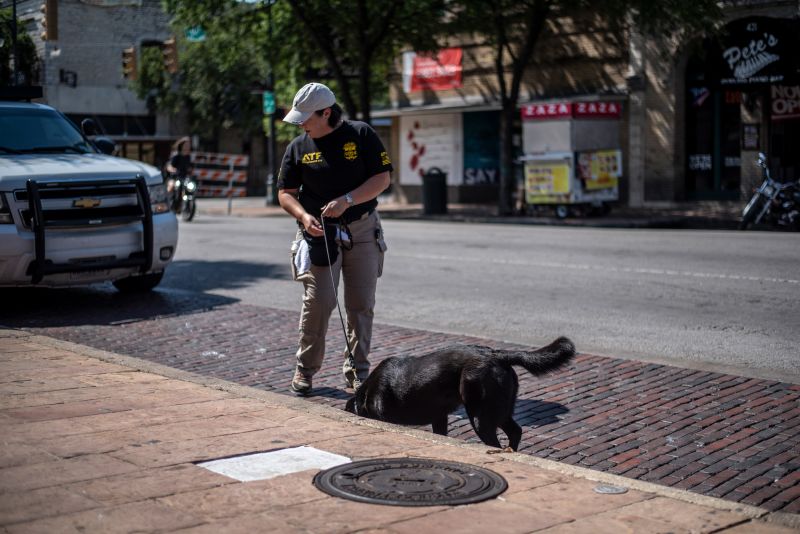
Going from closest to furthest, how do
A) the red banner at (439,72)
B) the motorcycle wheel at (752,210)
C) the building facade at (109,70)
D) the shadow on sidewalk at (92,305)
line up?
the shadow on sidewalk at (92,305)
the motorcycle wheel at (752,210)
the red banner at (439,72)
the building facade at (109,70)

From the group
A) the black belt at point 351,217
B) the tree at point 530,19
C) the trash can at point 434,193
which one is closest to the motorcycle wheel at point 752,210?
the tree at point 530,19

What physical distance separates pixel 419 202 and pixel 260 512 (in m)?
32.0

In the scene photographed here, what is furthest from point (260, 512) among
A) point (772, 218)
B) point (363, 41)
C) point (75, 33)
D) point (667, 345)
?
point (75, 33)

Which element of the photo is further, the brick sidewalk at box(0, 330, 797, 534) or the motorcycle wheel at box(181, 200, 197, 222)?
the motorcycle wheel at box(181, 200, 197, 222)

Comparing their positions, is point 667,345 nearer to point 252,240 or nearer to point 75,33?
point 252,240

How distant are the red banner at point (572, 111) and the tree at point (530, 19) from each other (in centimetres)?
121

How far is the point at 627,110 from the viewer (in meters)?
28.7

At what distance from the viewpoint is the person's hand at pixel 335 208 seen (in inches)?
249

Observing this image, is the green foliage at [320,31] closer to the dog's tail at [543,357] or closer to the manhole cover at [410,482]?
the dog's tail at [543,357]

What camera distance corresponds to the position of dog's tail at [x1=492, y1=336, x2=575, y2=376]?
5.32 m

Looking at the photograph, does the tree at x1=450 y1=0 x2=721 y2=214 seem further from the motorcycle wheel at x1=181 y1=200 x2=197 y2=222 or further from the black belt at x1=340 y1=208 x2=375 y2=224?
the black belt at x1=340 y1=208 x2=375 y2=224

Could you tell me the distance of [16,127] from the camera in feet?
36.2

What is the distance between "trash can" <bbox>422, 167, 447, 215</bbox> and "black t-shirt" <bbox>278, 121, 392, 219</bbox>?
69.9 feet

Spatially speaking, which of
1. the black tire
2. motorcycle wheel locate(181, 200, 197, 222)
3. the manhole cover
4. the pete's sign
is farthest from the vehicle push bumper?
the pete's sign
